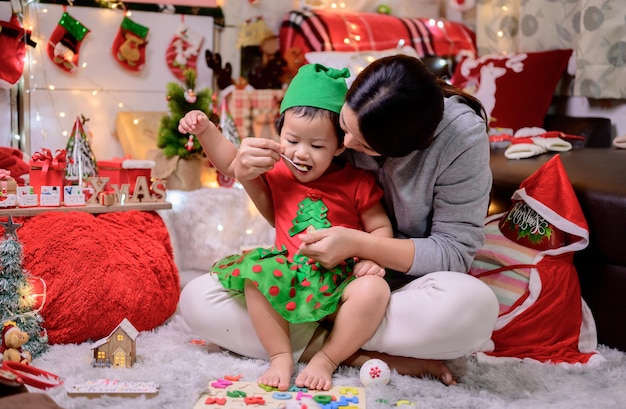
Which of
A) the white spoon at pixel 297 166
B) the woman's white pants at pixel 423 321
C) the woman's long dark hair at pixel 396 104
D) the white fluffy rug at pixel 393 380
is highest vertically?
the woman's long dark hair at pixel 396 104

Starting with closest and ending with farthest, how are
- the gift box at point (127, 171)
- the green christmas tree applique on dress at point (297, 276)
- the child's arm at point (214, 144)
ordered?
the green christmas tree applique on dress at point (297, 276) < the child's arm at point (214, 144) < the gift box at point (127, 171)

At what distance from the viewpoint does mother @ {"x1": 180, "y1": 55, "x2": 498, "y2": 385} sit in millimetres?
1228

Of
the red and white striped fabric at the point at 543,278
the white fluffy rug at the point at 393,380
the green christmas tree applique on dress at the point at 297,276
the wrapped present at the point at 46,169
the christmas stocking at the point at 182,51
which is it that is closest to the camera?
the white fluffy rug at the point at 393,380

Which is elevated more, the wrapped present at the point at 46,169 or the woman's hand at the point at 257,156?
the woman's hand at the point at 257,156

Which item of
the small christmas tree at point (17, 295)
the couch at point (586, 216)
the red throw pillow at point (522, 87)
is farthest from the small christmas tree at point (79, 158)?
the red throw pillow at point (522, 87)


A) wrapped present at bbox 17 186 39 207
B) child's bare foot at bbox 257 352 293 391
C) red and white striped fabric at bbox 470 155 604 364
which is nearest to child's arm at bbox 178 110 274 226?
child's bare foot at bbox 257 352 293 391

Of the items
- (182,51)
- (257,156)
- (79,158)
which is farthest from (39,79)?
(257,156)

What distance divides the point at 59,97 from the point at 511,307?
187cm

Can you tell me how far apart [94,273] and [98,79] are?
1.36m

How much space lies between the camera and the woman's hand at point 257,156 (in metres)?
1.33

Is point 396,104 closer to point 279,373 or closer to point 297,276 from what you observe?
point 297,276

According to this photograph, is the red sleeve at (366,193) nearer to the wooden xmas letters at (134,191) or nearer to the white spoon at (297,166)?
the white spoon at (297,166)

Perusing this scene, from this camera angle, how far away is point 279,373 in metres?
1.26

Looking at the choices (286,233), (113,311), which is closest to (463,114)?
(286,233)
